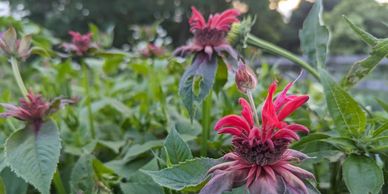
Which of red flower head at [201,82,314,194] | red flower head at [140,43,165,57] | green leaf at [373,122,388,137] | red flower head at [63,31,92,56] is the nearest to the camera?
red flower head at [201,82,314,194]

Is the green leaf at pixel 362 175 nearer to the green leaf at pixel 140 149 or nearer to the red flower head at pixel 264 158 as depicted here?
the red flower head at pixel 264 158

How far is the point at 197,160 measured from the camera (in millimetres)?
475

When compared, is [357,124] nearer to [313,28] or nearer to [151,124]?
[313,28]

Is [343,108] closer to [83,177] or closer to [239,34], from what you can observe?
[239,34]

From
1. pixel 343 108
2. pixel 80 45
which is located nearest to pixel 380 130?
pixel 343 108

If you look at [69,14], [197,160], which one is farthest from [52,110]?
[69,14]

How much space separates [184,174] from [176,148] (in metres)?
0.08

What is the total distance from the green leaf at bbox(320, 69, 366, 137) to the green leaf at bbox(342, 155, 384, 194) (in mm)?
39

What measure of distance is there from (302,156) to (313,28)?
0.34m

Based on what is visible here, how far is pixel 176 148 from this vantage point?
0.55 metres

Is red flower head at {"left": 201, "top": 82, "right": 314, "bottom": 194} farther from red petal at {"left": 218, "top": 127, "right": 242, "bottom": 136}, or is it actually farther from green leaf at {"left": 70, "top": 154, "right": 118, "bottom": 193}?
green leaf at {"left": 70, "top": 154, "right": 118, "bottom": 193}

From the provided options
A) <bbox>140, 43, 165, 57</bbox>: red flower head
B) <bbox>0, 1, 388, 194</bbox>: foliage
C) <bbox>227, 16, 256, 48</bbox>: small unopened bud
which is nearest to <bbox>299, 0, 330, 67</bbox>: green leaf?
<bbox>0, 1, 388, 194</bbox>: foliage

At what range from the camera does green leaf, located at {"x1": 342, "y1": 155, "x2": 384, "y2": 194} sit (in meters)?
0.48

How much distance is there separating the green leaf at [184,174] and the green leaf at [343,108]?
0.17m
